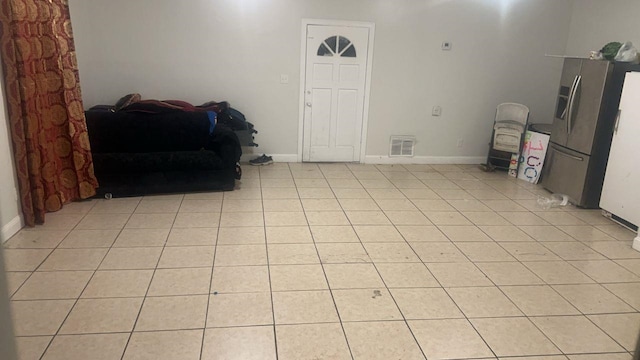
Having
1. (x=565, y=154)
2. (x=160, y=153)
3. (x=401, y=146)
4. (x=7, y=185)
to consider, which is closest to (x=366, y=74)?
(x=401, y=146)

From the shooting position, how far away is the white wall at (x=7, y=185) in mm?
3375

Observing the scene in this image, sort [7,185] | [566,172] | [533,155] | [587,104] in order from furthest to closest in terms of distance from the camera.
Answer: [533,155] < [566,172] < [587,104] < [7,185]

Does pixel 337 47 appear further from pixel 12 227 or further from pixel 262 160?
pixel 12 227

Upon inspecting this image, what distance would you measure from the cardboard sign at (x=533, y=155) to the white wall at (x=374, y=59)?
0.84 metres

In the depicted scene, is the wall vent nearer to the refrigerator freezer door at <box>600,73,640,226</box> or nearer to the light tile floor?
the light tile floor

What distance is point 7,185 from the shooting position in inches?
136

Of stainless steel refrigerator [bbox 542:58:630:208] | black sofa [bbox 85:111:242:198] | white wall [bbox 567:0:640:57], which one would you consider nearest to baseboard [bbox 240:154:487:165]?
black sofa [bbox 85:111:242:198]

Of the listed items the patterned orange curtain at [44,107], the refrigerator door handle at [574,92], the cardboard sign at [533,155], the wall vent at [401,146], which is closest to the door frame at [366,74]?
the wall vent at [401,146]

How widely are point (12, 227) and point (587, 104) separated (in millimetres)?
5298

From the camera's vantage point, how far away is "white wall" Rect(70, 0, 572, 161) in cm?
535

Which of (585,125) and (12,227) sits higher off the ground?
(585,125)

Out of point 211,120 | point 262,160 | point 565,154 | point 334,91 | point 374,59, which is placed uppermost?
point 374,59

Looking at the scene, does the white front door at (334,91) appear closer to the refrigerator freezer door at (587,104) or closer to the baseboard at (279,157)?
the baseboard at (279,157)

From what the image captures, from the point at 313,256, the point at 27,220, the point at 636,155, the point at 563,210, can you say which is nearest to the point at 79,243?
the point at 27,220
